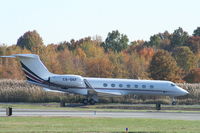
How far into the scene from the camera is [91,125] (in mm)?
34188

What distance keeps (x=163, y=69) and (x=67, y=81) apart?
29.1m

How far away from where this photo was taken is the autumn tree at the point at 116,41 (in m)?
154

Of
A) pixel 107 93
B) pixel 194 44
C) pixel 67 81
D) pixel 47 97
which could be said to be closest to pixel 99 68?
pixel 47 97

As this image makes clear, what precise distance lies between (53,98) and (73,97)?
2.10 metres

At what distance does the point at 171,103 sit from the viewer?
62.1 metres

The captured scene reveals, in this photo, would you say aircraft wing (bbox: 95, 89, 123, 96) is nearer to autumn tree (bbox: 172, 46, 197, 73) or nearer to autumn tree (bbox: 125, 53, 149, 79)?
autumn tree (bbox: 125, 53, 149, 79)

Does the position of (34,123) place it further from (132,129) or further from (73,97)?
(73,97)

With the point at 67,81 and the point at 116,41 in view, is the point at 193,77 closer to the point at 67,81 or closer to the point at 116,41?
the point at 67,81

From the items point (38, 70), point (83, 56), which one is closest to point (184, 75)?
point (83, 56)

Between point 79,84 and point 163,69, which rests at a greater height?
point 163,69

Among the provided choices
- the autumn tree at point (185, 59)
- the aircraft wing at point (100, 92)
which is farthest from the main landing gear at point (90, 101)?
the autumn tree at point (185, 59)

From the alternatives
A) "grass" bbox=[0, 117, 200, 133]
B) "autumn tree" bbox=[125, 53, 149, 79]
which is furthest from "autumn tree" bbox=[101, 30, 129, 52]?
"grass" bbox=[0, 117, 200, 133]

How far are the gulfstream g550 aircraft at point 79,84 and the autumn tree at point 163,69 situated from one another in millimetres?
24063

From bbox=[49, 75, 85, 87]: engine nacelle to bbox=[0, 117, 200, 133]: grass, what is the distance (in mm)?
21628
